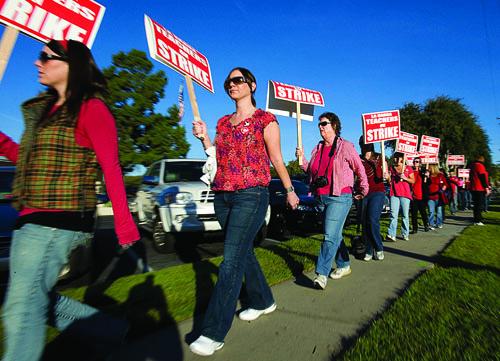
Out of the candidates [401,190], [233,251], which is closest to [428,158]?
[401,190]

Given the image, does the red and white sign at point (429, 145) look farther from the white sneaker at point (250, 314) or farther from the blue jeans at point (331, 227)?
the white sneaker at point (250, 314)

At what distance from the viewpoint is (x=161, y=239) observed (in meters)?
6.88

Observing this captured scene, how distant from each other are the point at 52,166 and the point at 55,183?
0.08 metres

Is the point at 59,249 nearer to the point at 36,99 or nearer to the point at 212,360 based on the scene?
the point at 36,99

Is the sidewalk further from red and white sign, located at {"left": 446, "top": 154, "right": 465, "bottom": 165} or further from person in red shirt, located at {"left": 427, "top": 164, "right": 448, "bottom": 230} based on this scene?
red and white sign, located at {"left": 446, "top": 154, "right": 465, "bottom": 165}

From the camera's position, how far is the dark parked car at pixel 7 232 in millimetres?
4383

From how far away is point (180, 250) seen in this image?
7.20 meters

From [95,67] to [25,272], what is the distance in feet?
3.52

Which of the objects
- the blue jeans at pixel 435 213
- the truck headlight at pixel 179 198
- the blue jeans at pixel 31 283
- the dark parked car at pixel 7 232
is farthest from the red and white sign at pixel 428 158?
the blue jeans at pixel 31 283

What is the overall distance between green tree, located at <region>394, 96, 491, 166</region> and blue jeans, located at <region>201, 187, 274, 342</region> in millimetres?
37859

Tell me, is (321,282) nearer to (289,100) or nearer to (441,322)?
(441,322)

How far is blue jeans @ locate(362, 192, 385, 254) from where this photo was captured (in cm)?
552

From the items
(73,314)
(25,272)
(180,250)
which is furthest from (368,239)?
(25,272)

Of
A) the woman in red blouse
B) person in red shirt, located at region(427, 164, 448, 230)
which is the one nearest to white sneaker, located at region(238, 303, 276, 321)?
the woman in red blouse
